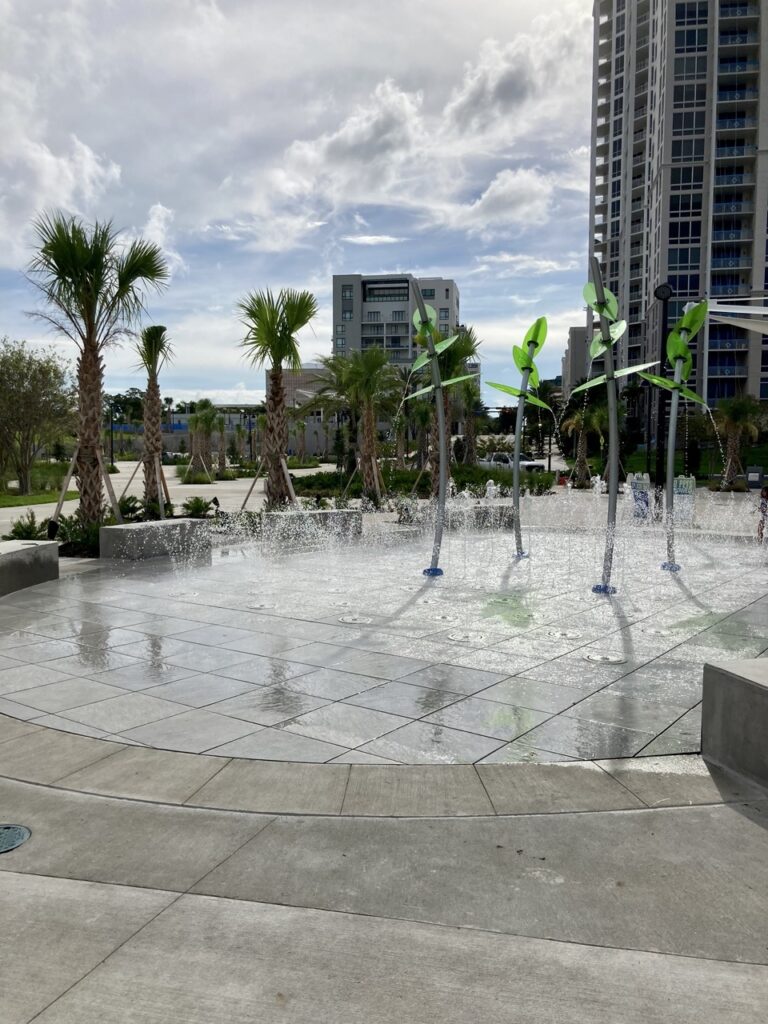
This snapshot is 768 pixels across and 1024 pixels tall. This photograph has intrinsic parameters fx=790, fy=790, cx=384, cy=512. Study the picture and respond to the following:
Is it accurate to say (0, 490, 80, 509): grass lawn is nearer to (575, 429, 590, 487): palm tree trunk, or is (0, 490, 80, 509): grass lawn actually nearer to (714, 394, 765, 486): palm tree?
(575, 429, 590, 487): palm tree trunk

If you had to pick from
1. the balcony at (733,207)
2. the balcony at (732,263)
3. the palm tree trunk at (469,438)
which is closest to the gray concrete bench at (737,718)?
the palm tree trunk at (469,438)

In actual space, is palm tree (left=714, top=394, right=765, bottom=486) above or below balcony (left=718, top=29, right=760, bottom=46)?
below

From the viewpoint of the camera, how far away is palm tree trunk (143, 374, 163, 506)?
21612 millimetres

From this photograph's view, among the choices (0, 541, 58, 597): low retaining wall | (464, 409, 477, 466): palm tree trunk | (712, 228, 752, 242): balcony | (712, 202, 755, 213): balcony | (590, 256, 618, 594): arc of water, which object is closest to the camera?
(590, 256, 618, 594): arc of water

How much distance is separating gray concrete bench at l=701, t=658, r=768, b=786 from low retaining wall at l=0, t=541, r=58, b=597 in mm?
8690

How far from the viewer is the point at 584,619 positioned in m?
8.64

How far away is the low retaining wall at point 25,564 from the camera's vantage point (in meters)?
10.2

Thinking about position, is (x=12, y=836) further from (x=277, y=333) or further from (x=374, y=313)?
(x=374, y=313)

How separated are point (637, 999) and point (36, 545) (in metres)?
10.3

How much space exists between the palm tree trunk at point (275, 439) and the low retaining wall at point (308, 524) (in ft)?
4.93

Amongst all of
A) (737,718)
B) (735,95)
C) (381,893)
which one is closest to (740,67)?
(735,95)

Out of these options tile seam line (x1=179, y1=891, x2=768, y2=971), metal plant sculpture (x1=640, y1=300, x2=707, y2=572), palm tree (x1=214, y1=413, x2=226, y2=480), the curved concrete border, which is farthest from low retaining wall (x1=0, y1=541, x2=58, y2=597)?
palm tree (x1=214, y1=413, x2=226, y2=480)

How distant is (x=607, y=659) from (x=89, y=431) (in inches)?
447

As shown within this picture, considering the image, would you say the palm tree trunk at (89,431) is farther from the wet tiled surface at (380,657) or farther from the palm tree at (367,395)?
the palm tree at (367,395)
